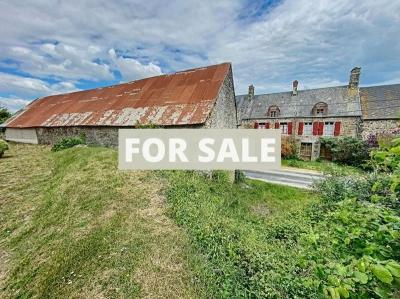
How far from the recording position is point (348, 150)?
1953 cm

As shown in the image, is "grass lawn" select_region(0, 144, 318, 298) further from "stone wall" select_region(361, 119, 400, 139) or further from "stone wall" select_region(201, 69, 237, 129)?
"stone wall" select_region(361, 119, 400, 139)

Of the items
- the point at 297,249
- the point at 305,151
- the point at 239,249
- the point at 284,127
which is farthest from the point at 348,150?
the point at 239,249

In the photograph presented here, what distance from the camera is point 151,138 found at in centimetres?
965

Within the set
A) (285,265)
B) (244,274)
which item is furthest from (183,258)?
(285,265)

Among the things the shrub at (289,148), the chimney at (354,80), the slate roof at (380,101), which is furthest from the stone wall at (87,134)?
the chimney at (354,80)

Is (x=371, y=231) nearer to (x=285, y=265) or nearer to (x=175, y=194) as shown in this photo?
(x=285, y=265)

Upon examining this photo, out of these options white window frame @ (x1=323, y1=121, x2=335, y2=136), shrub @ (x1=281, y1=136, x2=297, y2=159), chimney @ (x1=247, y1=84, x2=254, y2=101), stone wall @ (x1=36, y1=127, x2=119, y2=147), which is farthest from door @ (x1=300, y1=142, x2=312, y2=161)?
stone wall @ (x1=36, y1=127, x2=119, y2=147)

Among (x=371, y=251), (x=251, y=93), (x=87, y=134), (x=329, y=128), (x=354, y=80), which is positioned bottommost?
(x=371, y=251)

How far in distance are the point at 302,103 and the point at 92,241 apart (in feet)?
80.0

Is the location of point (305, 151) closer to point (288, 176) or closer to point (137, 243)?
point (288, 176)

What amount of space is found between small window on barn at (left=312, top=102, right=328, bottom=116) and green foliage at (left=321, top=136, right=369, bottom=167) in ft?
9.17

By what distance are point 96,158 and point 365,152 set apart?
20828 mm

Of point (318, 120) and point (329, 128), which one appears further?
point (318, 120)

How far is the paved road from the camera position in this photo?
14.5 meters
